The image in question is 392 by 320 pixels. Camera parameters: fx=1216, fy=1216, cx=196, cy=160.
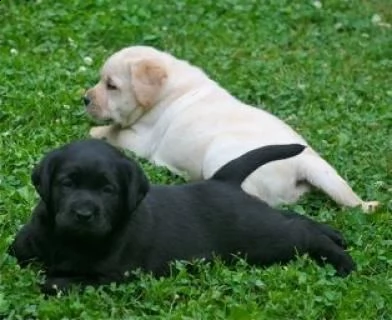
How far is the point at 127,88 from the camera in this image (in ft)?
26.3

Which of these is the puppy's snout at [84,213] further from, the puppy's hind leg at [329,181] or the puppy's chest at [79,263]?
the puppy's hind leg at [329,181]

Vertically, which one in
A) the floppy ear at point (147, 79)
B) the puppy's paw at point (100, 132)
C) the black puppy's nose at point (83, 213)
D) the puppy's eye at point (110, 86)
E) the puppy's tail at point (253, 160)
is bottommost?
the puppy's paw at point (100, 132)

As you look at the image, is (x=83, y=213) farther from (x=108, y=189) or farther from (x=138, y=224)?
(x=138, y=224)

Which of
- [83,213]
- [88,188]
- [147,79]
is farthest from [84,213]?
[147,79]

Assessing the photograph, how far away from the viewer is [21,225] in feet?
19.9

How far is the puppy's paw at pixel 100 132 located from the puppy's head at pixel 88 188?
8.71 ft

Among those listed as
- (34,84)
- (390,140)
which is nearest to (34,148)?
(34,84)

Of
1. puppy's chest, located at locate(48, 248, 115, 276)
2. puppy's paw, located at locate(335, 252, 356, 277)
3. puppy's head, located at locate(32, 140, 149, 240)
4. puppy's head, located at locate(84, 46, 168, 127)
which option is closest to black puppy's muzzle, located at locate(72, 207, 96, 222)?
puppy's head, located at locate(32, 140, 149, 240)

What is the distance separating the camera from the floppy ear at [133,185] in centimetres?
532

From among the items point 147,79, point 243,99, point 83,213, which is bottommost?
point 243,99

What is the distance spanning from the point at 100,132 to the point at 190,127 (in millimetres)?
832

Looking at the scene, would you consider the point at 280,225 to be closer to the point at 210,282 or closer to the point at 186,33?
the point at 210,282

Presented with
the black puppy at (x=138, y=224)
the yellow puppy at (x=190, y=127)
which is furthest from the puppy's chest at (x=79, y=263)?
the yellow puppy at (x=190, y=127)

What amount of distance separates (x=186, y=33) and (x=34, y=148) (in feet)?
10.8
